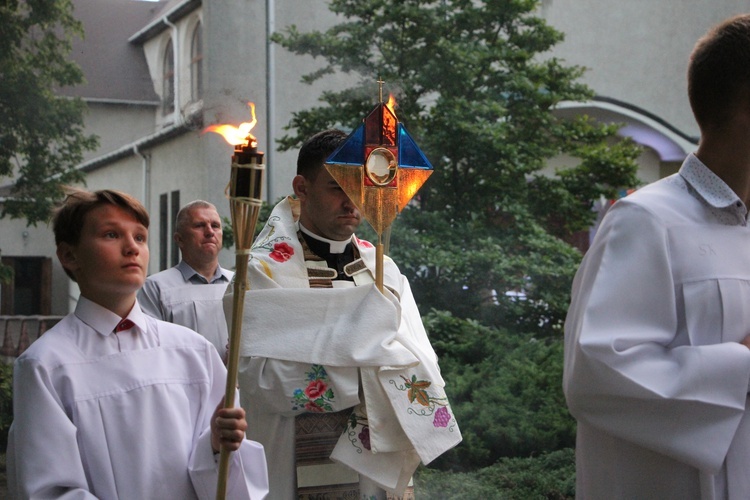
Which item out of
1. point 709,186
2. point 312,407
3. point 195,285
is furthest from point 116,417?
point 195,285

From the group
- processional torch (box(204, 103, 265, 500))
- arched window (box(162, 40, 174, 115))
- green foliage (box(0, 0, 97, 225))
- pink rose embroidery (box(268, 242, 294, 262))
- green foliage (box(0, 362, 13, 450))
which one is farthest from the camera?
arched window (box(162, 40, 174, 115))

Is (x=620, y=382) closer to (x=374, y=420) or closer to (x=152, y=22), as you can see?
(x=374, y=420)

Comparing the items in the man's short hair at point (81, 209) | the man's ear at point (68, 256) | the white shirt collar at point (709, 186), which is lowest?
the man's ear at point (68, 256)

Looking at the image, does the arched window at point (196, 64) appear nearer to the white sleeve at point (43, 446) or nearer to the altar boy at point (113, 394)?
the altar boy at point (113, 394)

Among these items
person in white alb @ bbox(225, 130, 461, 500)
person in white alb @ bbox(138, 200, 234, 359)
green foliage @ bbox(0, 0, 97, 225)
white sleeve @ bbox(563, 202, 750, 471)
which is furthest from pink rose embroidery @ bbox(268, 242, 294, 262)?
green foliage @ bbox(0, 0, 97, 225)

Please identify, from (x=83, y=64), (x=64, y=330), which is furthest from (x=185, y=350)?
(x=83, y=64)

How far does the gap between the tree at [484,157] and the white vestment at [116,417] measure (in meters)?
5.16

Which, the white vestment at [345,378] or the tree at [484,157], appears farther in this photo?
the tree at [484,157]

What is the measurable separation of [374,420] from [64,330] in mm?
1030

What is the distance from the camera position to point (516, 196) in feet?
28.0

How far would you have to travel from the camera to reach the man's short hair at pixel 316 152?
344 cm

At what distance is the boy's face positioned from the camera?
263 centimetres

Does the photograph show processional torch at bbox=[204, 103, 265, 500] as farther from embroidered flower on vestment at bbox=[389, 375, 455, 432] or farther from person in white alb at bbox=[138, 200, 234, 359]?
person in white alb at bbox=[138, 200, 234, 359]

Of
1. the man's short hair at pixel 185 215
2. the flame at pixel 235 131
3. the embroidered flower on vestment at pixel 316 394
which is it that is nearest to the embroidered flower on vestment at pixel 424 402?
the embroidered flower on vestment at pixel 316 394
